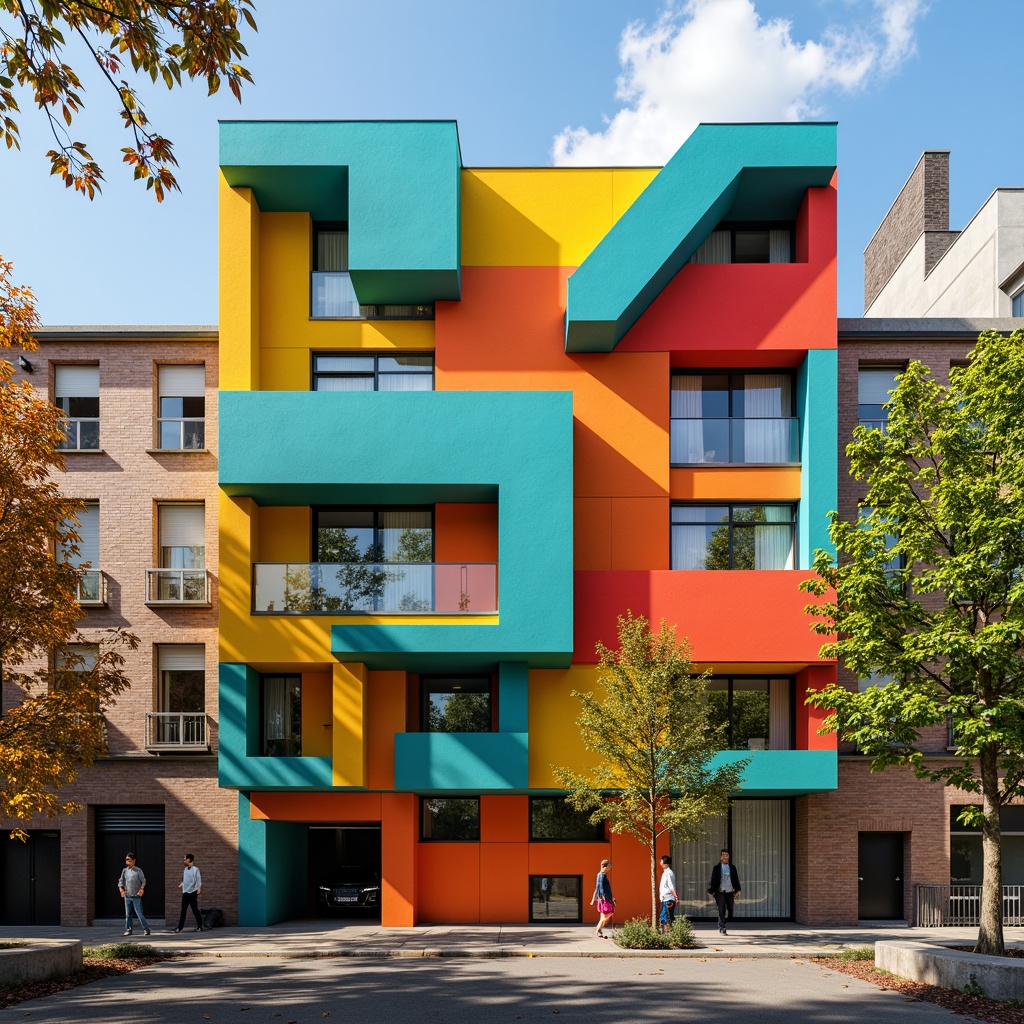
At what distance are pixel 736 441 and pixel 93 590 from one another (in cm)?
1561

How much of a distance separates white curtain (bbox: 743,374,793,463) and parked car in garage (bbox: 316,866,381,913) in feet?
42.7

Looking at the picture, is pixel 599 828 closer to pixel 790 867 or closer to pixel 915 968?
pixel 790 867

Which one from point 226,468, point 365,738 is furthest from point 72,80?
point 365,738

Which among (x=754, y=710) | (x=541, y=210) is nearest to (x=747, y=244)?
(x=541, y=210)

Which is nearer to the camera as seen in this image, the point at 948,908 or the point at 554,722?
the point at 554,722

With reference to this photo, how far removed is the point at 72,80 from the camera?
6.82 metres

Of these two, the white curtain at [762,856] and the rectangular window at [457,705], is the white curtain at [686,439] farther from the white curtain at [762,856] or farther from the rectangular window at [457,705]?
the white curtain at [762,856]

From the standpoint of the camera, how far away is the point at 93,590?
72.6ft

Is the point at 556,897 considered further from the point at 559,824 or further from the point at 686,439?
the point at 686,439

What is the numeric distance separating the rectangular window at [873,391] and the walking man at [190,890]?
18.1 metres

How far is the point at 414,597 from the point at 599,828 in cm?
679

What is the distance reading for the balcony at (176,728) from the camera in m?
21.6

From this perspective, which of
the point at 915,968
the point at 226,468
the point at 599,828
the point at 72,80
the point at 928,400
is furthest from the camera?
the point at 599,828

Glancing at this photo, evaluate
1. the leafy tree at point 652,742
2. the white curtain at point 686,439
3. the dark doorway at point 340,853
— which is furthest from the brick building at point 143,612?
the white curtain at point 686,439
